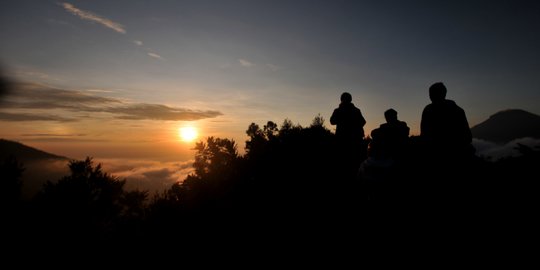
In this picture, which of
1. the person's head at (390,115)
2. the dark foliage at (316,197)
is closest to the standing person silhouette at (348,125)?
the dark foliage at (316,197)

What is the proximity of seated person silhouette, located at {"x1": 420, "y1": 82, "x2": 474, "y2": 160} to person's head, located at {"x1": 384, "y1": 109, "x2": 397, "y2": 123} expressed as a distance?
71cm

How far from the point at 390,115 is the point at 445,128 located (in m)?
1.12

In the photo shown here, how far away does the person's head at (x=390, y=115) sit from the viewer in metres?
5.53

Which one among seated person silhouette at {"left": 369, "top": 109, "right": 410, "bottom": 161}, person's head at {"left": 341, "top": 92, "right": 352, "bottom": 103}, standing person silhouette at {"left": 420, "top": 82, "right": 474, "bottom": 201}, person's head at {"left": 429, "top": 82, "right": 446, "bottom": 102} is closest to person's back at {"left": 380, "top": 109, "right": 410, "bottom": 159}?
seated person silhouette at {"left": 369, "top": 109, "right": 410, "bottom": 161}

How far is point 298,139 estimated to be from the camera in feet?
75.0

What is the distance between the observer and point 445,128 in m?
4.68

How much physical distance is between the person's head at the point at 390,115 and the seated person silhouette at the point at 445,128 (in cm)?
71

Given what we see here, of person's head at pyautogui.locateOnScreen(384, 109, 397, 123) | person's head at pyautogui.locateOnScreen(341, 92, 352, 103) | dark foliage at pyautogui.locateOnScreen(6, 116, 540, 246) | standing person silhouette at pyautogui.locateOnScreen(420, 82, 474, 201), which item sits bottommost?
dark foliage at pyautogui.locateOnScreen(6, 116, 540, 246)

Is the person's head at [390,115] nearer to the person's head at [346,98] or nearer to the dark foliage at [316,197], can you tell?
the dark foliage at [316,197]

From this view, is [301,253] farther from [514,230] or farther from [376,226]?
[514,230]

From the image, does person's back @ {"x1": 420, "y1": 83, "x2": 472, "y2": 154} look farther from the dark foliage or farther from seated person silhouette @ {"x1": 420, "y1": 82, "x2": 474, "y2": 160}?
the dark foliage

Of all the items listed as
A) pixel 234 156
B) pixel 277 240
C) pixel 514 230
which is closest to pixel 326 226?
pixel 277 240

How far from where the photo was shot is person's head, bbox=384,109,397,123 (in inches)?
218

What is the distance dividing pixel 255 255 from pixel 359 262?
3.19 meters
